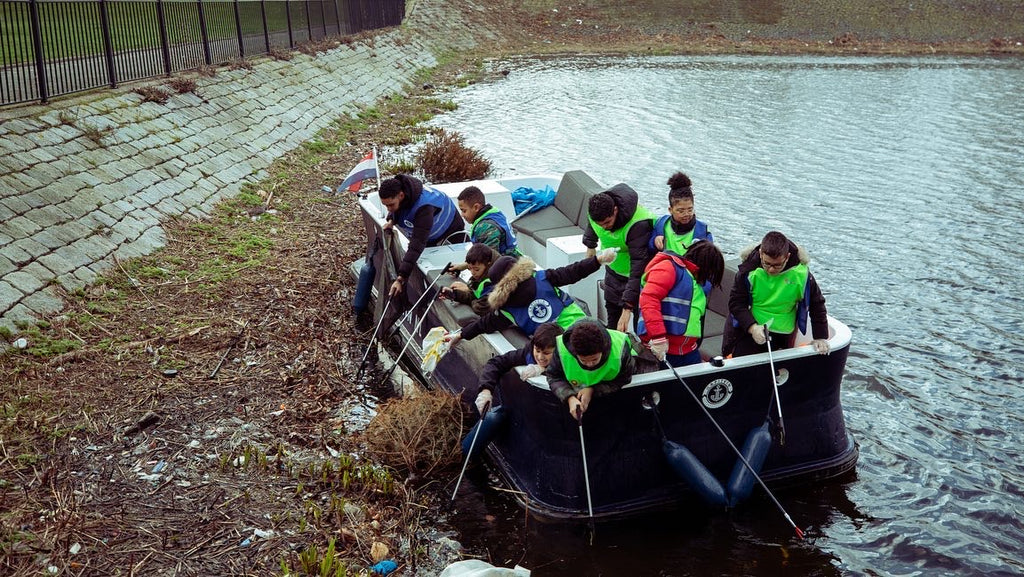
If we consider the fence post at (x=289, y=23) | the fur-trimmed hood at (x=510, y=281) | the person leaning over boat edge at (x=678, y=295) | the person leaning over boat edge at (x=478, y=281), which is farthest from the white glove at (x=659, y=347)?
the fence post at (x=289, y=23)

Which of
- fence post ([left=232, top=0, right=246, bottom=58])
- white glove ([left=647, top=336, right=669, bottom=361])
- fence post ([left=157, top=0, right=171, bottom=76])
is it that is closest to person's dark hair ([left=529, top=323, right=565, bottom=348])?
white glove ([left=647, top=336, right=669, bottom=361])

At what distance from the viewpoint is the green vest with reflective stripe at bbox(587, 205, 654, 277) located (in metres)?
7.23

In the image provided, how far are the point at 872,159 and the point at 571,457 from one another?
15.2m

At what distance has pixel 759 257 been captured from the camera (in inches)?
253

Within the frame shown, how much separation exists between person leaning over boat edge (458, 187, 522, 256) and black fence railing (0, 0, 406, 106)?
7477 mm

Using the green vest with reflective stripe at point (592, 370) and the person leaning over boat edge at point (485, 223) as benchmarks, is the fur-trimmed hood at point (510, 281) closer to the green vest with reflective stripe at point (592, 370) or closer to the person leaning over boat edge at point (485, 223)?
the green vest with reflective stripe at point (592, 370)

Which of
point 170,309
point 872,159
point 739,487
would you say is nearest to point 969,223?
point 872,159

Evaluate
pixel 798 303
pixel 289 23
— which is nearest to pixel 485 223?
pixel 798 303

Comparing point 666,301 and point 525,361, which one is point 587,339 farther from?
point 666,301

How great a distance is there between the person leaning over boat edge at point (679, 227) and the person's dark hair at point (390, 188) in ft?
8.77

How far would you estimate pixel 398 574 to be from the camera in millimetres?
5785

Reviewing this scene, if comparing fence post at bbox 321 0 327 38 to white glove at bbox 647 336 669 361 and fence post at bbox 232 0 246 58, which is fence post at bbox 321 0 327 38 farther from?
white glove at bbox 647 336 669 361

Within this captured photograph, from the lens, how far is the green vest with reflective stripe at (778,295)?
6301mm

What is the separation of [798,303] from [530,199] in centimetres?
488
